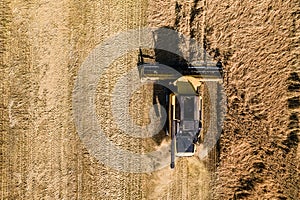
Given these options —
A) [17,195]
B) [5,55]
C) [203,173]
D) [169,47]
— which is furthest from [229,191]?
[5,55]

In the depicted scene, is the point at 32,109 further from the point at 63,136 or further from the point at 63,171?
the point at 63,171

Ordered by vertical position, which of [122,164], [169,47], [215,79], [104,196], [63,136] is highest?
[169,47]

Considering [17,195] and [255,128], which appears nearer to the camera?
[17,195]

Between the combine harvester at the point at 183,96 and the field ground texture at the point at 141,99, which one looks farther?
the field ground texture at the point at 141,99

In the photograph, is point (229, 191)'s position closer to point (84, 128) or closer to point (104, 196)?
point (104, 196)

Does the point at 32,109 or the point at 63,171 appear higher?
the point at 32,109

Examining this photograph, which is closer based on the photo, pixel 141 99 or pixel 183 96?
pixel 183 96

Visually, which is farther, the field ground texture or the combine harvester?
the field ground texture

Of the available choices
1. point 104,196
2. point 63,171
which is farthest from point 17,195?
point 104,196
